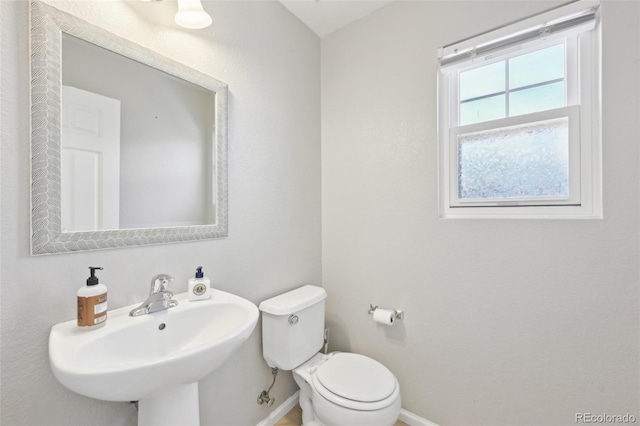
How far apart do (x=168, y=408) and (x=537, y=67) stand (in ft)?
6.70

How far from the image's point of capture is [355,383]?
4.15 ft

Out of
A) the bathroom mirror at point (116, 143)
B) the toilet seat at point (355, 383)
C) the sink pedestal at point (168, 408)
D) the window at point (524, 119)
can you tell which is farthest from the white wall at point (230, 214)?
the window at point (524, 119)

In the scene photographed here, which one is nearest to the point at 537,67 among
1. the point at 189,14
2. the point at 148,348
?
the point at 189,14

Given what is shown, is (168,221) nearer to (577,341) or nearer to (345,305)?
(345,305)

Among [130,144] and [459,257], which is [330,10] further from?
[459,257]

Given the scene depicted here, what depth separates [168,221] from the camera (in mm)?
1086

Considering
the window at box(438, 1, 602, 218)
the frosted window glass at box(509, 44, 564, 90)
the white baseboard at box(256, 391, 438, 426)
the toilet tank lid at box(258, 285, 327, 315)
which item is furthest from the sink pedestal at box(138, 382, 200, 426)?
the frosted window glass at box(509, 44, 564, 90)

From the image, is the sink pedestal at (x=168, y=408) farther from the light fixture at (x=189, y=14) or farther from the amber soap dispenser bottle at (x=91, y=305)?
the light fixture at (x=189, y=14)

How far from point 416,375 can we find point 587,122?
145cm

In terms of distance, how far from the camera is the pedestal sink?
624 millimetres

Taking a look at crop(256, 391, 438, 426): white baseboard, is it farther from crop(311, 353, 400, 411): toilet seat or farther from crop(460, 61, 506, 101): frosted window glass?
crop(460, 61, 506, 101): frosted window glass

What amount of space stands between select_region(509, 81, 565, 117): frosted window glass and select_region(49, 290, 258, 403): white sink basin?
59.8 inches

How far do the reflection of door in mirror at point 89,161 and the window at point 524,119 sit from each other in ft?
4.82

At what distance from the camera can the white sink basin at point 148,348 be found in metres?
0.62
